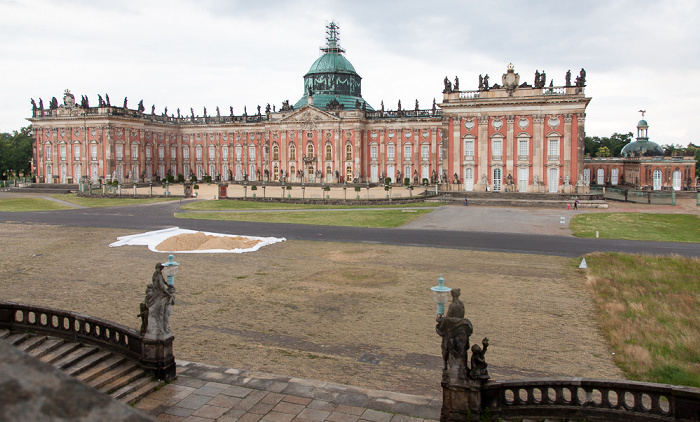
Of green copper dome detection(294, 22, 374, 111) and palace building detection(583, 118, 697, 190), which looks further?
green copper dome detection(294, 22, 374, 111)

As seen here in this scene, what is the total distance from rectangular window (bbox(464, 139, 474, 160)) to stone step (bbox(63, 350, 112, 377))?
58.0m

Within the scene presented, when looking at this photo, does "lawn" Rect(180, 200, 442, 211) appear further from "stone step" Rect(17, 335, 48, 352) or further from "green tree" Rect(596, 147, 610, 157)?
"green tree" Rect(596, 147, 610, 157)

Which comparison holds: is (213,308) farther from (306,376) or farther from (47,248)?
(47,248)

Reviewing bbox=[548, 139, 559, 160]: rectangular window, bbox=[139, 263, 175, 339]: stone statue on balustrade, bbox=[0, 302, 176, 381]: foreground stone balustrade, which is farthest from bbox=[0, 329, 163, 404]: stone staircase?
bbox=[548, 139, 559, 160]: rectangular window

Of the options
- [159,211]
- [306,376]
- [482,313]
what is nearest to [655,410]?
[306,376]

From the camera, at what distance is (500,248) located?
3102 centimetres

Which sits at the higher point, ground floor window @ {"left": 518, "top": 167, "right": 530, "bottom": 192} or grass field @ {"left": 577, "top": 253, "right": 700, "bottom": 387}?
ground floor window @ {"left": 518, "top": 167, "right": 530, "bottom": 192}

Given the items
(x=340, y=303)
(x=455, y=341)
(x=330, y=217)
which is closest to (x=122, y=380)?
(x=455, y=341)

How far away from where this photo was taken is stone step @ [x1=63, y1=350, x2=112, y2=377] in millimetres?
12188

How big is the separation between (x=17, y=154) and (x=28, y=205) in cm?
5298

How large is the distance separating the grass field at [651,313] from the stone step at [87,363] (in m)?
13.1

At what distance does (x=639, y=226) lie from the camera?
40.6 meters

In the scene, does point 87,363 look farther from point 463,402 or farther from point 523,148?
point 523,148

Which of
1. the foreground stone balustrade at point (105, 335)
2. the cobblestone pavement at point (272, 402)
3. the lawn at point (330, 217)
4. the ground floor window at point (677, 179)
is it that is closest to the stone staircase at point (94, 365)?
the foreground stone balustrade at point (105, 335)
